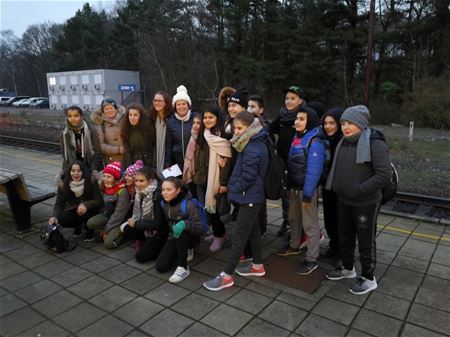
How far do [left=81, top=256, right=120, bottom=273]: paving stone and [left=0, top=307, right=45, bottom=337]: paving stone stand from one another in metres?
0.83

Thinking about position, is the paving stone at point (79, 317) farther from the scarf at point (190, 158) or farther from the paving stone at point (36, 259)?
the scarf at point (190, 158)

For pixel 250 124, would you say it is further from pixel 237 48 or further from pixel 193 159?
pixel 237 48

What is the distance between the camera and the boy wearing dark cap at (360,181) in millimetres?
3215

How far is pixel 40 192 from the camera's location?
17.2ft

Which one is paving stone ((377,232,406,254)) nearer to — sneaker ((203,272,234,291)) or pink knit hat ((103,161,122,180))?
sneaker ((203,272,234,291))

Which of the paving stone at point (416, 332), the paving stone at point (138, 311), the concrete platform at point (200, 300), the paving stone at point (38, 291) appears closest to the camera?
the paving stone at point (416, 332)

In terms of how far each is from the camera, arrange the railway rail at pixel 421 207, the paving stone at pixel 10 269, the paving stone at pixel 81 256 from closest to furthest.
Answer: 1. the paving stone at pixel 10 269
2. the paving stone at pixel 81 256
3. the railway rail at pixel 421 207

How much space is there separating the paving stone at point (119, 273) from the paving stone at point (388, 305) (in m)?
2.33

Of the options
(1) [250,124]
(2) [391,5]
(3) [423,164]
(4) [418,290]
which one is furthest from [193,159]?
(2) [391,5]

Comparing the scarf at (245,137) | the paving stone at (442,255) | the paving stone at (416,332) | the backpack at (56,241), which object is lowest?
the paving stone at (442,255)

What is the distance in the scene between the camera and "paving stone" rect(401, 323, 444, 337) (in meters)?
2.85

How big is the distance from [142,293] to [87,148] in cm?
242

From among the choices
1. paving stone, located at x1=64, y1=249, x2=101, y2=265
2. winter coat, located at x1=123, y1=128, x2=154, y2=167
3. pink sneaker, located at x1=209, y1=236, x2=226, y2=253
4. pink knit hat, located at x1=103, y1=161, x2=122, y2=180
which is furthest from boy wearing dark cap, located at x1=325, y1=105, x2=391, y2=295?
paving stone, located at x1=64, y1=249, x2=101, y2=265

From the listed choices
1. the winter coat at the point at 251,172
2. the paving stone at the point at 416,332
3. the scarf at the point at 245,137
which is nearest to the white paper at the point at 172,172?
the winter coat at the point at 251,172
